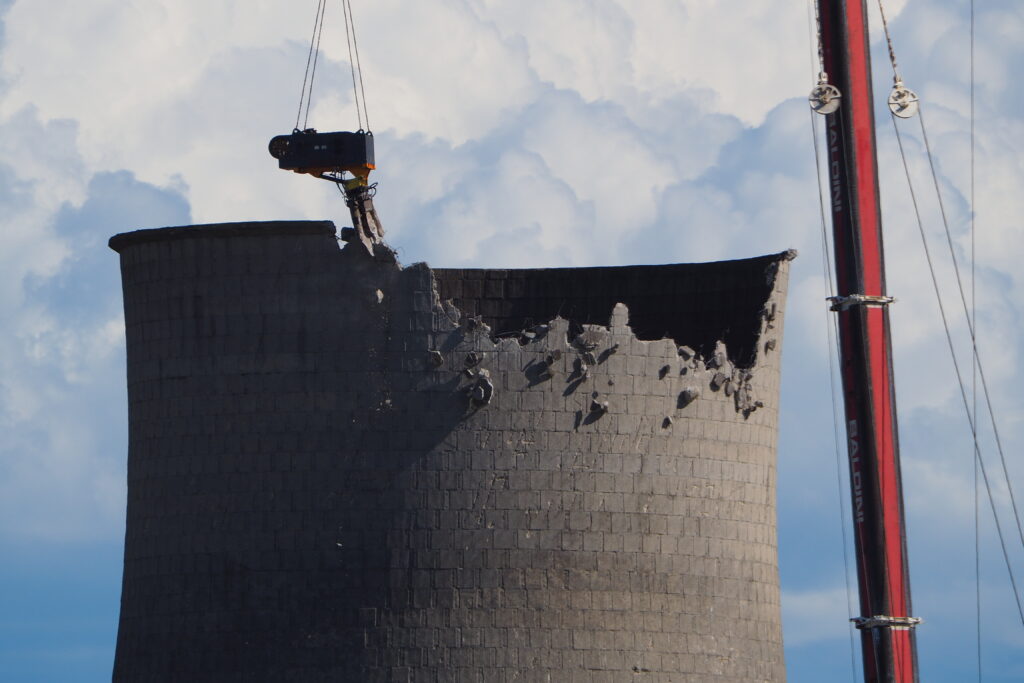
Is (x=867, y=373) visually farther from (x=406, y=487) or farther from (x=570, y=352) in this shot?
(x=406, y=487)

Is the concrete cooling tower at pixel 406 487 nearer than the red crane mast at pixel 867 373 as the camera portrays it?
No

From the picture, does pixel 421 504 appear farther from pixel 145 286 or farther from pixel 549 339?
pixel 145 286

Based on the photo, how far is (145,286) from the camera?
1180 inches

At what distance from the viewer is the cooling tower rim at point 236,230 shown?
28703 mm

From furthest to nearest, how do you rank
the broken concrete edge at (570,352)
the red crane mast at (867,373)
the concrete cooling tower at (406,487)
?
the broken concrete edge at (570,352) < the concrete cooling tower at (406,487) < the red crane mast at (867,373)

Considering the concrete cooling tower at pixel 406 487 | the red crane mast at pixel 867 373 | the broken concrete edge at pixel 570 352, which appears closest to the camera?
the red crane mast at pixel 867 373

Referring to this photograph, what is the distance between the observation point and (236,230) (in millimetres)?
28984

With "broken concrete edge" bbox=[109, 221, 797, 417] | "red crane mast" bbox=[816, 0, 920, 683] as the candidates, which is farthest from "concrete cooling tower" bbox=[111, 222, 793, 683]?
"red crane mast" bbox=[816, 0, 920, 683]

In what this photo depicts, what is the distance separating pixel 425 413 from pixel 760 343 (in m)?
5.12

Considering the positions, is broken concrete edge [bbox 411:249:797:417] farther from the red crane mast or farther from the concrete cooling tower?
the red crane mast

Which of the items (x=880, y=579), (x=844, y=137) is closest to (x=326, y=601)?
(x=880, y=579)

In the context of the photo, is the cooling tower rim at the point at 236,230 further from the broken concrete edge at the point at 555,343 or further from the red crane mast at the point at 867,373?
the red crane mast at the point at 867,373

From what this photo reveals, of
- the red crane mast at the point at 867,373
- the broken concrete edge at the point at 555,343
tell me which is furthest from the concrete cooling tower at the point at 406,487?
the red crane mast at the point at 867,373

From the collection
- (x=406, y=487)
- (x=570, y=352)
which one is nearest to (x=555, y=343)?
(x=570, y=352)
